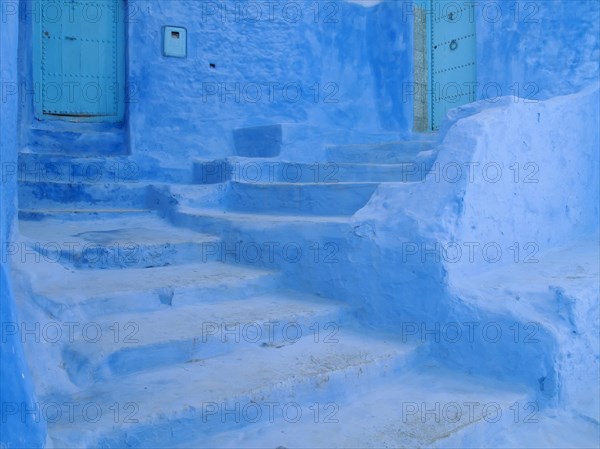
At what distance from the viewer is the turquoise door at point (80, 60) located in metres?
5.80

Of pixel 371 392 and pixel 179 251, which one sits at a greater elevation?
pixel 179 251

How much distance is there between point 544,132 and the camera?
138 inches

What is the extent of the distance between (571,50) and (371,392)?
3.51 meters

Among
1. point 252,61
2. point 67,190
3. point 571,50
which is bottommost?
point 67,190

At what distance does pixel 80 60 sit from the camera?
598 cm

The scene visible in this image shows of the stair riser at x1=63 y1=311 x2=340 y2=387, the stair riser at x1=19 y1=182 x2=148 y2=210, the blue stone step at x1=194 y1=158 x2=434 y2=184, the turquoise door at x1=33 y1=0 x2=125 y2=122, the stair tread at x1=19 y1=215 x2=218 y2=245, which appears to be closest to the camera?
the stair riser at x1=63 y1=311 x2=340 y2=387

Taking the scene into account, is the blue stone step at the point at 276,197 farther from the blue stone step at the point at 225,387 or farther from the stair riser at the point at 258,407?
the stair riser at the point at 258,407

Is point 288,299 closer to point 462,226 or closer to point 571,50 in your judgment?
point 462,226

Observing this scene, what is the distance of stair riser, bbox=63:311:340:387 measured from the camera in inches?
90.9

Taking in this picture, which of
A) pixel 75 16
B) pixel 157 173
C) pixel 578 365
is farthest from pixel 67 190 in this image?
pixel 578 365

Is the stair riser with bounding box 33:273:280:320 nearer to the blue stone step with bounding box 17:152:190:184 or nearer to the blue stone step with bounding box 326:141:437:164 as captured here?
the blue stone step with bounding box 326:141:437:164

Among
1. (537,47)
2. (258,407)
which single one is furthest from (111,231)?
(537,47)

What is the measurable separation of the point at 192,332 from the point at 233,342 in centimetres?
20

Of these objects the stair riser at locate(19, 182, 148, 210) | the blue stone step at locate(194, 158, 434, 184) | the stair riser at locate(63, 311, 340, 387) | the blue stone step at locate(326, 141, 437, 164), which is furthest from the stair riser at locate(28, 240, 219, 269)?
the blue stone step at locate(326, 141, 437, 164)
